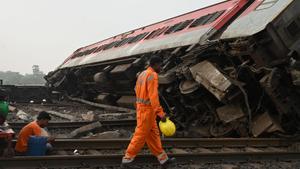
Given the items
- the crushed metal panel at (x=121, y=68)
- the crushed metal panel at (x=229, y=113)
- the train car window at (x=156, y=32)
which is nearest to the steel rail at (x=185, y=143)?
the crushed metal panel at (x=229, y=113)

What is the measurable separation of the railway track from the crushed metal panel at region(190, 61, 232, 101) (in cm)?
111

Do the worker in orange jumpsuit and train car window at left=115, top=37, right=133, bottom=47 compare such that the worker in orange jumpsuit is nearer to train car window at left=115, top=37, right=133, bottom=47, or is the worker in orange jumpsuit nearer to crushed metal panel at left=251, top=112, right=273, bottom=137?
crushed metal panel at left=251, top=112, right=273, bottom=137

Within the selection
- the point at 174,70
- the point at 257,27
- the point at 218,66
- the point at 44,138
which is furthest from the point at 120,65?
the point at 44,138

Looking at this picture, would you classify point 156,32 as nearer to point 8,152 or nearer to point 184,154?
point 184,154

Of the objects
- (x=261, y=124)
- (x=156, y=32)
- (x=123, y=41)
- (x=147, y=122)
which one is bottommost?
(x=261, y=124)

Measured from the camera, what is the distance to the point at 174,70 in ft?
31.6

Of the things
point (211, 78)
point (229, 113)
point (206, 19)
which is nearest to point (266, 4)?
point (211, 78)

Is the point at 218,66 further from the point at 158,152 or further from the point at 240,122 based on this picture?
the point at 158,152

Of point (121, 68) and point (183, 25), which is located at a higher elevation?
point (183, 25)

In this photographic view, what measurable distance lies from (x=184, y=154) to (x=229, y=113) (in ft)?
7.97

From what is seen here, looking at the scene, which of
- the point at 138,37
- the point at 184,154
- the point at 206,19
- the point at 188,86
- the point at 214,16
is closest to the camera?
the point at 184,154

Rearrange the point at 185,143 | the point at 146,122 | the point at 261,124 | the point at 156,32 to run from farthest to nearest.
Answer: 1. the point at 156,32
2. the point at 261,124
3. the point at 185,143
4. the point at 146,122

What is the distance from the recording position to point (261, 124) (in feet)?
26.0

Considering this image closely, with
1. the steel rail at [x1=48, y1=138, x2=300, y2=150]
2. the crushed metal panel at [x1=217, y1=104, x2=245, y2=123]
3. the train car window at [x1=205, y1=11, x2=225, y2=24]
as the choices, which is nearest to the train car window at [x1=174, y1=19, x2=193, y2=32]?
the train car window at [x1=205, y1=11, x2=225, y2=24]
